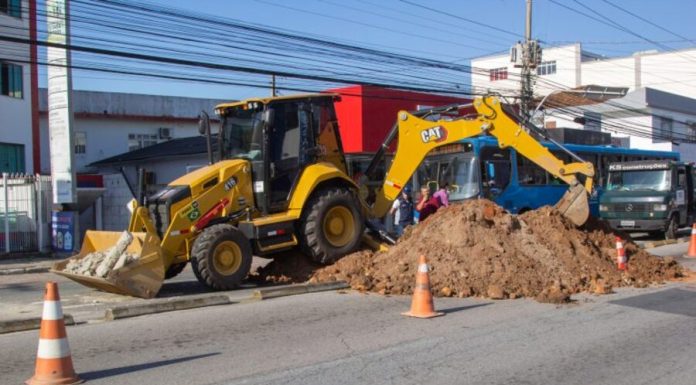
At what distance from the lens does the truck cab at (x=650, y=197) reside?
2116cm

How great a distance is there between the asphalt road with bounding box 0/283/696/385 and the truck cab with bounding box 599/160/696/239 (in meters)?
12.4

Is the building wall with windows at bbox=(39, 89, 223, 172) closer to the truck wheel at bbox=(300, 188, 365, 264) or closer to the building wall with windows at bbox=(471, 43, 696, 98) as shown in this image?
the truck wheel at bbox=(300, 188, 365, 264)

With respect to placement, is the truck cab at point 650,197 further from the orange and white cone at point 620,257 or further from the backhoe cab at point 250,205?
the backhoe cab at point 250,205

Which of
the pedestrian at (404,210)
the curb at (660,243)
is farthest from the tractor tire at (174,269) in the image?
the curb at (660,243)

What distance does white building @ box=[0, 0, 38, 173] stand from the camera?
2542 cm

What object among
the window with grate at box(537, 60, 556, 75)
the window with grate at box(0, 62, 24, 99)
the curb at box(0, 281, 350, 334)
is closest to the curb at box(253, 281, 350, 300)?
the curb at box(0, 281, 350, 334)

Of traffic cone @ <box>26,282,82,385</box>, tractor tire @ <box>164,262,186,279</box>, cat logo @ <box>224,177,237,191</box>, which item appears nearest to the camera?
traffic cone @ <box>26,282,82,385</box>

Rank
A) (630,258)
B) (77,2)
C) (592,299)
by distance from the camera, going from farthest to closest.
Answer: (77,2) < (630,258) < (592,299)

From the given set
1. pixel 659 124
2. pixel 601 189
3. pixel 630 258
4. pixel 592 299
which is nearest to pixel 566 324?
pixel 592 299

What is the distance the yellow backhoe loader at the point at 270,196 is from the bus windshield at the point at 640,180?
34.3 ft

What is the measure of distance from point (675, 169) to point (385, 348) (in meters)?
18.5

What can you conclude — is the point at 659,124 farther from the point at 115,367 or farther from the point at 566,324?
the point at 115,367

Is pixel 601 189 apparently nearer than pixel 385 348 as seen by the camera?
No

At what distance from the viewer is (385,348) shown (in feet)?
23.1
